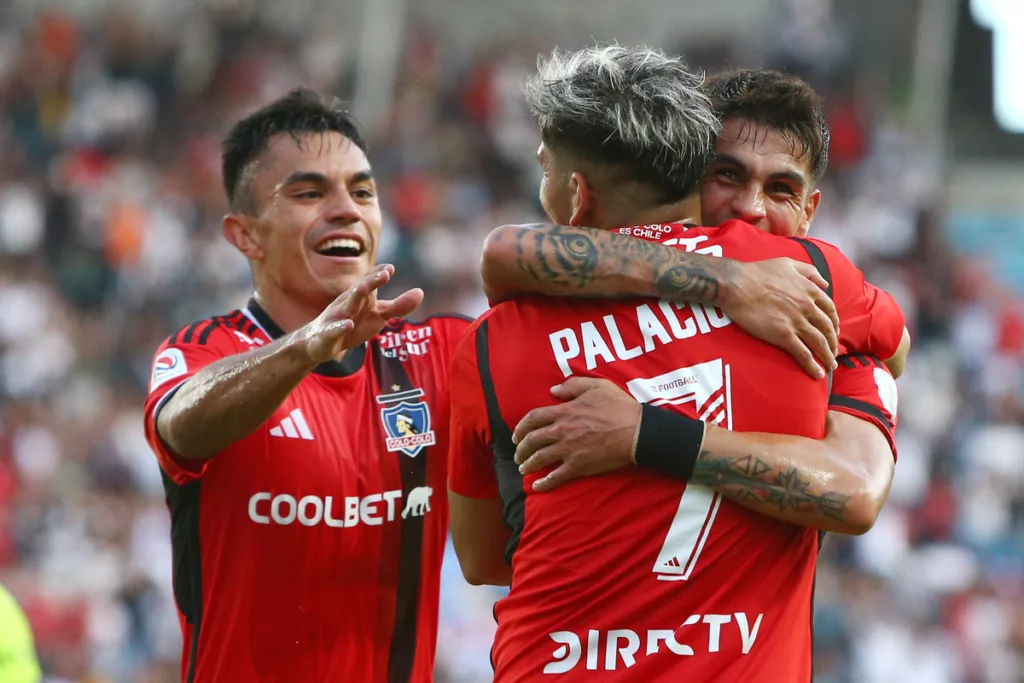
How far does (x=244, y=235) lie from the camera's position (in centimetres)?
480

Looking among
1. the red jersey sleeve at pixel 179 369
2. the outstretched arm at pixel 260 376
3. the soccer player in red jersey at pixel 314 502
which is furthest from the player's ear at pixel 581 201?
the red jersey sleeve at pixel 179 369

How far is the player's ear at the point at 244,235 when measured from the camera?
15.6 feet

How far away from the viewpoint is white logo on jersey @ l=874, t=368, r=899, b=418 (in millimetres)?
3316

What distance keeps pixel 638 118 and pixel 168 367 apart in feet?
5.88

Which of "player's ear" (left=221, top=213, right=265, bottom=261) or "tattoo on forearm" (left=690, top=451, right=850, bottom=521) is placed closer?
"tattoo on forearm" (left=690, top=451, right=850, bottom=521)

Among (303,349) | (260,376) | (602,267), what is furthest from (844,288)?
(260,376)

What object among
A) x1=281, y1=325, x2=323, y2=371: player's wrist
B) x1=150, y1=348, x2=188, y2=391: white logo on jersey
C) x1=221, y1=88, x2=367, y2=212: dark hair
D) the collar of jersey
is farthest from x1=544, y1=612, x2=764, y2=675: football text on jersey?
x1=221, y1=88, x2=367, y2=212: dark hair

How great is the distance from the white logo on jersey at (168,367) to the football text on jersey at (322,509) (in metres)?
0.44

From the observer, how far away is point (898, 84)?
58.6 ft

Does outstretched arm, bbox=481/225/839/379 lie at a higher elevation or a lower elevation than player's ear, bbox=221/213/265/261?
lower

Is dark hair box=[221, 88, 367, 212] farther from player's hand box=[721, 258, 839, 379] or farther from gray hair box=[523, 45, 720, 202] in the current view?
player's hand box=[721, 258, 839, 379]

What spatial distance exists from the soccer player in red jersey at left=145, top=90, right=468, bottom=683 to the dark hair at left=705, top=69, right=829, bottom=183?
1232mm

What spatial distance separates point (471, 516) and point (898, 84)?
51.1ft

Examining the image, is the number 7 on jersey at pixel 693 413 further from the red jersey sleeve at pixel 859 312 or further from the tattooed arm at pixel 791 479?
the red jersey sleeve at pixel 859 312
